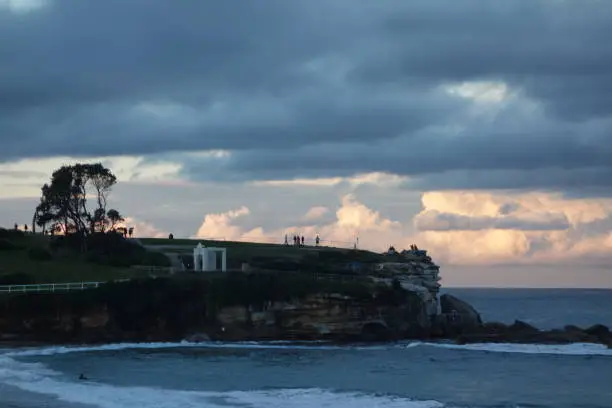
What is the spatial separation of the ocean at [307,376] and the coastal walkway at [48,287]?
6119mm

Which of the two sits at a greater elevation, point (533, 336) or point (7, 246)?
point (7, 246)

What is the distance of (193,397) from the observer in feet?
127

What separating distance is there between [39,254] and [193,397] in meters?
42.8

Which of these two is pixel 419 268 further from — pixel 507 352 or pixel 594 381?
pixel 594 381

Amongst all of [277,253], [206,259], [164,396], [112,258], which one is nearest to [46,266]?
[112,258]

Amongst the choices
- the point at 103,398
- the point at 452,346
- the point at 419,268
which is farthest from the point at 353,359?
the point at 419,268

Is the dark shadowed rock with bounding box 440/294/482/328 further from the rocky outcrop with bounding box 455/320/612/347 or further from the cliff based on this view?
the cliff

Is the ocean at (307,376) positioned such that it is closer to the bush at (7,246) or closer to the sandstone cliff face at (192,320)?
the sandstone cliff face at (192,320)

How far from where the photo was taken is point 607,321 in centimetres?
12100

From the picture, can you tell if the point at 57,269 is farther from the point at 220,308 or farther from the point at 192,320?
the point at 220,308

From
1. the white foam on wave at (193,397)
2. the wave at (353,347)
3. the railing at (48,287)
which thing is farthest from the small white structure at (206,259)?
the white foam on wave at (193,397)

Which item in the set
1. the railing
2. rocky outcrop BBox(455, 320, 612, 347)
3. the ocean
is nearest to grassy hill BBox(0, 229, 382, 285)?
the railing

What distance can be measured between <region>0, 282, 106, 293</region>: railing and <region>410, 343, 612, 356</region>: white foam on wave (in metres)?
22.2

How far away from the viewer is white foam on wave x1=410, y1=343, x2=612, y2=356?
61531mm
